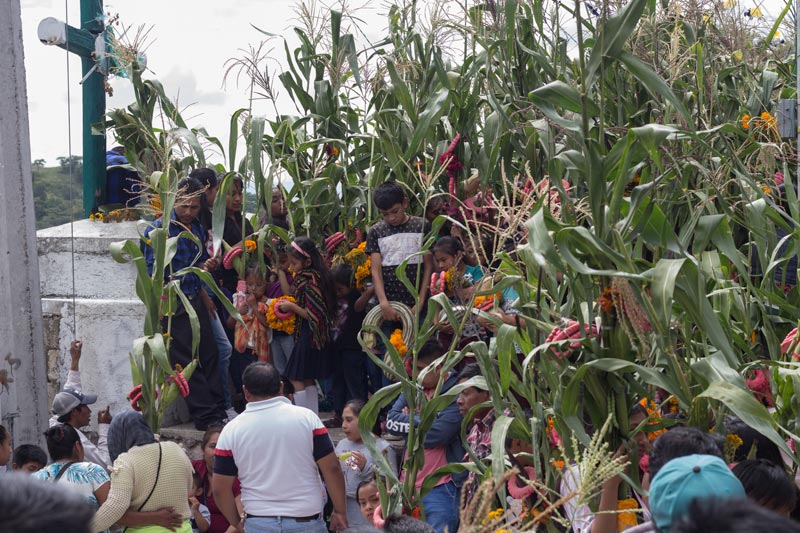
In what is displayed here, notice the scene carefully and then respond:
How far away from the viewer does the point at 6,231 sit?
530 centimetres

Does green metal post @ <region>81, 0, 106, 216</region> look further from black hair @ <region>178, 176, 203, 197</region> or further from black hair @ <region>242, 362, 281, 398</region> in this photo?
black hair @ <region>242, 362, 281, 398</region>

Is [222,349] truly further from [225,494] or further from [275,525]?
[275,525]

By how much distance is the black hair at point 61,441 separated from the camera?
4.70 meters

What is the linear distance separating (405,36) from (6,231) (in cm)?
265

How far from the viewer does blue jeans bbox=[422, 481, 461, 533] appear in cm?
465

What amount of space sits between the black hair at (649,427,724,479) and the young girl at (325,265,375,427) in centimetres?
332

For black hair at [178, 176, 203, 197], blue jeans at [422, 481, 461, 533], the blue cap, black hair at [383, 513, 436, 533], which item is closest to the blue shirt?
black hair at [178, 176, 203, 197]

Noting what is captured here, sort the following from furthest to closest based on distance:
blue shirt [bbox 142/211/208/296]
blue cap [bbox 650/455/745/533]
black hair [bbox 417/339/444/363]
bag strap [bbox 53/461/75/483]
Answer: blue shirt [bbox 142/211/208/296], black hair [bbox 417/339/444/363], bag strap [bbox 53/461/75/483], blue cap [bbox 650/455/745/533]

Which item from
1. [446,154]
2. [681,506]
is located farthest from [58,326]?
[681,506]

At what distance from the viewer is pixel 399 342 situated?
5477 millimetres

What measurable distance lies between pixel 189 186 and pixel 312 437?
2.10 metres

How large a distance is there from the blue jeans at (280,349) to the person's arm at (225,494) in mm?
1580

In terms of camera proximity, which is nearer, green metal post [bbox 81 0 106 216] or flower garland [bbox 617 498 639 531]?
flower garland [bbox 617 498 639 531]

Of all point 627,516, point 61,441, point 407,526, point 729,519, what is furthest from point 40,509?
point 61,441
